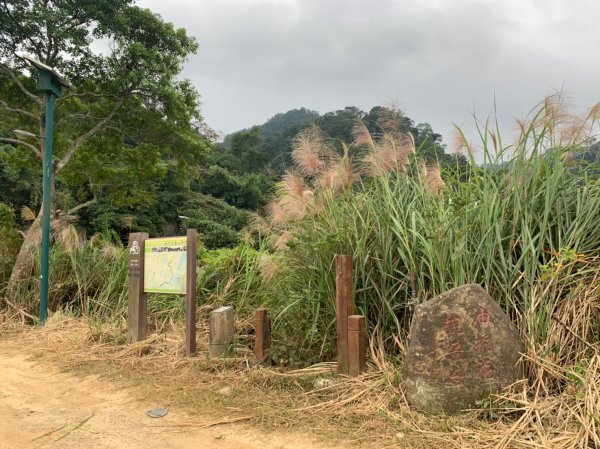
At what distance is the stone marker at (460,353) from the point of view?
3160 mm

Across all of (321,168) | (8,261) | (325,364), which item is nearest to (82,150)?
(8,261)

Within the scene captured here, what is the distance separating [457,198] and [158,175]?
1068cm

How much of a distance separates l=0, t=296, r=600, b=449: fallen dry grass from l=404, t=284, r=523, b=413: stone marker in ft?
0.31

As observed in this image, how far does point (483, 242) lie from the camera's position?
364 cm

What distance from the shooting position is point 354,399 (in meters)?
3.58

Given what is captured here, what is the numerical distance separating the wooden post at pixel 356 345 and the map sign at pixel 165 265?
2.29m

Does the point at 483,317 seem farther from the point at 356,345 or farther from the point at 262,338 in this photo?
the point at 262,338

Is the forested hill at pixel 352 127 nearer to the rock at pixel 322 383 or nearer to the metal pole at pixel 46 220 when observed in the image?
the rock at pixel 322 383

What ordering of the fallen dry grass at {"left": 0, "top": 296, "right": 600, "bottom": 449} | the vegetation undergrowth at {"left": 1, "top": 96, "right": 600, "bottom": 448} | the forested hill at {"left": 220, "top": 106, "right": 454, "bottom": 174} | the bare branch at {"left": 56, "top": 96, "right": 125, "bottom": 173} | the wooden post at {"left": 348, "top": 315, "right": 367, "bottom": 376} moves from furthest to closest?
the bare branch at {"left": 56, "top": 96, "right": 125, "bottom": 173} → the forested hill at {"left": 220, "top": 106, "right": 454, "bottom": 174} → the wooden post at {"left": 348, "top": 315, "right": 367, "bottom": 376} → the vegetation undergrowth at {"left": 1, "top": 96, "right": 600, "bottom": 448} → the fallen dry grass at {"left": 0, "top": 296, "right": 600, "bottom": 449}

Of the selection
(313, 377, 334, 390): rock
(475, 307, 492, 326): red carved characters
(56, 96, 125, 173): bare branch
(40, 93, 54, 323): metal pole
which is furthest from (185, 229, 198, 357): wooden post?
(56, 96, 125, 173): bare branch

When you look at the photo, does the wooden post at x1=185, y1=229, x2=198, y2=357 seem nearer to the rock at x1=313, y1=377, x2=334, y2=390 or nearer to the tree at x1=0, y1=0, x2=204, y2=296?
the rock at x1=313, y1=377, x2=334, y2=390

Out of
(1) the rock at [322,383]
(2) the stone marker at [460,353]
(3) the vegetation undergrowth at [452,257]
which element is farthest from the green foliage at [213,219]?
(2) the stone marker at [460,353]

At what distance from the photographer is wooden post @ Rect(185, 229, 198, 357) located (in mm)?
5156

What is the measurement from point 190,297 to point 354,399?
2322mm
